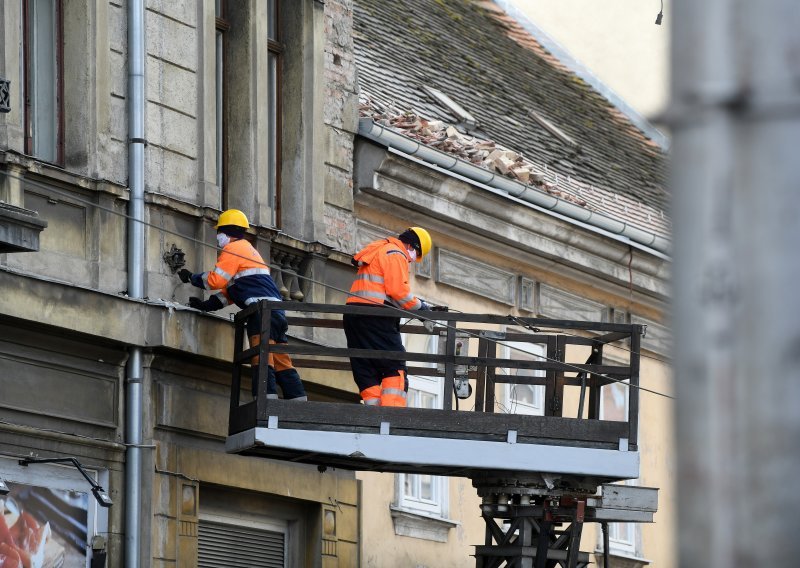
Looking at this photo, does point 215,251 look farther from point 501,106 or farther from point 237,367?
point 501,106

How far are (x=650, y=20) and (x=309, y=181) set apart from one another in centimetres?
1356

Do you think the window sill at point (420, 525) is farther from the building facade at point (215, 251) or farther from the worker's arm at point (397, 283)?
the worker's arm at point (397, 283)

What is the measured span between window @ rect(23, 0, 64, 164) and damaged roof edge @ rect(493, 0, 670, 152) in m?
12.8

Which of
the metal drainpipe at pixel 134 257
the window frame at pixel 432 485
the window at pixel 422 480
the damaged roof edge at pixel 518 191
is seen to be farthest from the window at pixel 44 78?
the window at pixel 422 480

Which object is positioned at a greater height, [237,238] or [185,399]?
[237,238]

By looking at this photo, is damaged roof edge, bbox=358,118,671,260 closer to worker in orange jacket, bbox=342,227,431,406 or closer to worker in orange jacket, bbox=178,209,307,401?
worker in orange jacket, bbox=342,227,431,406

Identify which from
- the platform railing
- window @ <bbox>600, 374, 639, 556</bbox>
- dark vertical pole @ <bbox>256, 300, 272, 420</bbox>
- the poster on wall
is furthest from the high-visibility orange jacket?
window @ <bbox>600, 374, 639, 556</bbox>

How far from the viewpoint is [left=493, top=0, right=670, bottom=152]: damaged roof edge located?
2344 cm

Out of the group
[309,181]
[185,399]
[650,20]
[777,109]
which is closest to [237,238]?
[185,399]

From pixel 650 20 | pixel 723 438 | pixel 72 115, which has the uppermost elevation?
pixel 650 20

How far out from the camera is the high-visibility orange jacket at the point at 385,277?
11719mm

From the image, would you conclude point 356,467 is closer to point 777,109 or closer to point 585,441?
point 585,441

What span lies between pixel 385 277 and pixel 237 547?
7.95ft

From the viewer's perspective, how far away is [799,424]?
2.67 metres
